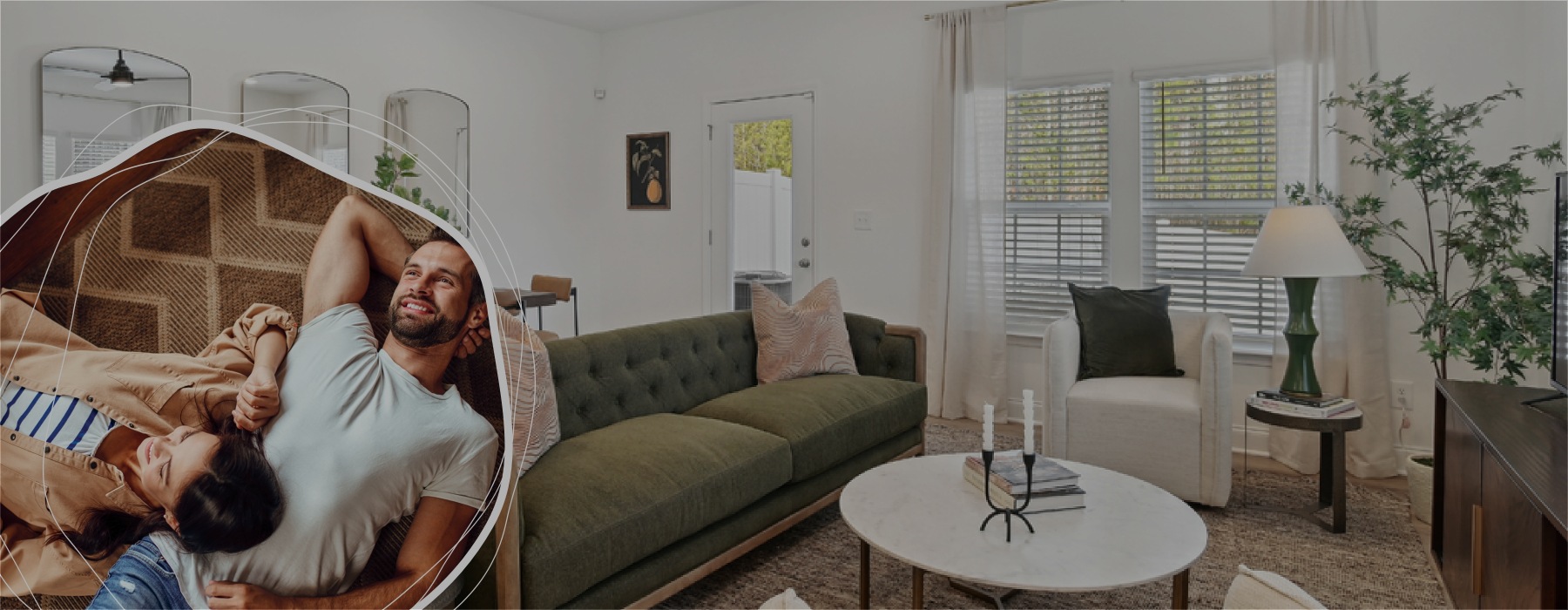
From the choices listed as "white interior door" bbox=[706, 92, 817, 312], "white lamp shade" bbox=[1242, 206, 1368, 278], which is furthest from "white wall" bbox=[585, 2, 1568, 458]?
"white lamp shade" bbox=[1242, 206, 1368, 278]

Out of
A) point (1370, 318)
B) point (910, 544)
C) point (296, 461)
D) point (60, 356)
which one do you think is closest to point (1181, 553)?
point (910, 544)

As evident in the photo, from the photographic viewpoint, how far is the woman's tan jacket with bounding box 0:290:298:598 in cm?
54

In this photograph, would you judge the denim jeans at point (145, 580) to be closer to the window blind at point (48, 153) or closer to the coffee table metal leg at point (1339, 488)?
the coffee table metal leg at point (1339, 488)

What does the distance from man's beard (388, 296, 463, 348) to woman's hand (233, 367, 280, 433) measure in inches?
3.3

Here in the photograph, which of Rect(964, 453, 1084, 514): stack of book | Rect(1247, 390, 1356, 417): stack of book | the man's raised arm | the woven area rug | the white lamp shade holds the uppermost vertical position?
the white lamp shade

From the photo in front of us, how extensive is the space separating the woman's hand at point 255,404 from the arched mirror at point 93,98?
347 centimetres

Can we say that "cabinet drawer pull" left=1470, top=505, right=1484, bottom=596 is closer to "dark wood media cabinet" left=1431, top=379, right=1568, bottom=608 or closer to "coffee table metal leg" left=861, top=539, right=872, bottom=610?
"dark wood media cabinet" left=1431, top=379, right=1568, bottom=608

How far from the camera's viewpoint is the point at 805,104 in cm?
511

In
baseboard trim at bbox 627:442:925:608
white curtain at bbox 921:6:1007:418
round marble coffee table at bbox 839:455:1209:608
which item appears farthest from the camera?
white curtain at bbox 921:6:1007:418

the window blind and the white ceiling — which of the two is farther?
the white ceiling

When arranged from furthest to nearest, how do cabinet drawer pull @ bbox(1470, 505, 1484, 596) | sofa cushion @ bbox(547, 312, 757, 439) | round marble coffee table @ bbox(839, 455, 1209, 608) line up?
1. sofa cushion @ bbox(547, 312, 757, 439)
2. cabinet drawer pull @ bbox(1470, 505, 1484, 596)
3. round marble coffee table @ bbox(839, 455, 1209, 608)

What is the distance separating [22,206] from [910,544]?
65.1 inches

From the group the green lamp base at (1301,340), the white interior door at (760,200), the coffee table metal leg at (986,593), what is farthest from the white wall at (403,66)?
the green lamp base at (1301,340)

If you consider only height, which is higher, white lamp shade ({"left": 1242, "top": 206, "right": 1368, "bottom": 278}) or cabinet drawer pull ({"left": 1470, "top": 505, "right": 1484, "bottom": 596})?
white lamp shade ({"left": 1242, "top": 206, "right": 1368, "bottom": 278})
